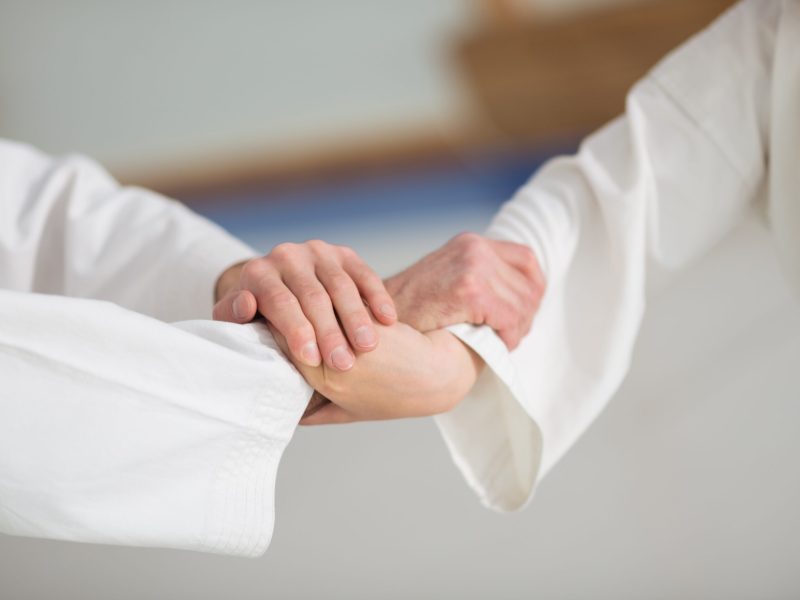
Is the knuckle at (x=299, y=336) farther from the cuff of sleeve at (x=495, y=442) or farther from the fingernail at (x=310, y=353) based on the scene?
the cuff of sleeve at (x=495, y=442)

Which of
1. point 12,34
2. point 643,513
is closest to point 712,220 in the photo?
point 643,513

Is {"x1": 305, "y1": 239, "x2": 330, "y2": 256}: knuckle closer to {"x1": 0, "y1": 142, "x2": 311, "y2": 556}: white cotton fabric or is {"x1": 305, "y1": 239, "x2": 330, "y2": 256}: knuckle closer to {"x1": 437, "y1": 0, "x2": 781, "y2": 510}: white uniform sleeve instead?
{"x1": 0, "y1": 142, "x2": 311, "y2": 556}: white cotton fabric

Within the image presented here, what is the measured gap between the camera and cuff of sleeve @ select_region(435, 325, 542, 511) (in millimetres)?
790

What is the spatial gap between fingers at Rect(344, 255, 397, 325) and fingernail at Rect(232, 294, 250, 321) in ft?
0.29

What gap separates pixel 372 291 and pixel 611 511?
23.4 inches

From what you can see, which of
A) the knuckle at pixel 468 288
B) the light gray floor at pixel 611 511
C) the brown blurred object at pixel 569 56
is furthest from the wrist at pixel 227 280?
the brown blurred object at pixel 569 56

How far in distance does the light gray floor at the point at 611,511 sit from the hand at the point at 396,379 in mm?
455

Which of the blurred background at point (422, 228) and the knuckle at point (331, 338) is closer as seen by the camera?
the knuckle at point (331, 338)

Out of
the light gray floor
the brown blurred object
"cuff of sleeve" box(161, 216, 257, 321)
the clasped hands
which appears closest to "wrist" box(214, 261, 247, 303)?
"cuff of sleeve" box(161, 216, 257, 321)

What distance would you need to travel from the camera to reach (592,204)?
0.91 m

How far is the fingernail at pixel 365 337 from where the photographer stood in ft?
2.09

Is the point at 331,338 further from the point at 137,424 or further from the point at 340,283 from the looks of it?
the point at 137,424

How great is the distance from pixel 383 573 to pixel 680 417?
44 cm

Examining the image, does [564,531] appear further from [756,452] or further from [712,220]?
[712,220]
